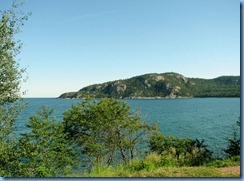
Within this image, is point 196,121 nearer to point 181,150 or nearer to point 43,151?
point 181,150

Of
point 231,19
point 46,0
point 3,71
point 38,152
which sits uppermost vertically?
point 46,0

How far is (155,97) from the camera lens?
291 feet

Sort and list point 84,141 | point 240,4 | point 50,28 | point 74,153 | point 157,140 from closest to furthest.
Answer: point 240,4, point 50,28, point 74,153, point 84,141, point 157,140

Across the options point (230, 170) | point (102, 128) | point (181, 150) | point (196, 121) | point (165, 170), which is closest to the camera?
point (230, 170)

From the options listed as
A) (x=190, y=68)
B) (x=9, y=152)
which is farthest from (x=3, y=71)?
(x=190, y=68)

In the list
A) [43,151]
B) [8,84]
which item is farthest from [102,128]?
[8,84]

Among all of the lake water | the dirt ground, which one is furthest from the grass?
the lake water

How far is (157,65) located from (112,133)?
323cm

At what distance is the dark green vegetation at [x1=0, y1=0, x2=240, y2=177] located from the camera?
5.71m

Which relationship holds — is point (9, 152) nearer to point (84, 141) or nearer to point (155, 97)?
point (84, 141)

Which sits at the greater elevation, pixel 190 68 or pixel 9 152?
pixel 190 68

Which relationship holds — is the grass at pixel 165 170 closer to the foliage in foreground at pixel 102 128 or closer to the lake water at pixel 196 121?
the lake water at pixel 196 121

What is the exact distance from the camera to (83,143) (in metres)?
10.1

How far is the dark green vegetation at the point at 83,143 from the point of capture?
5.71 metres
